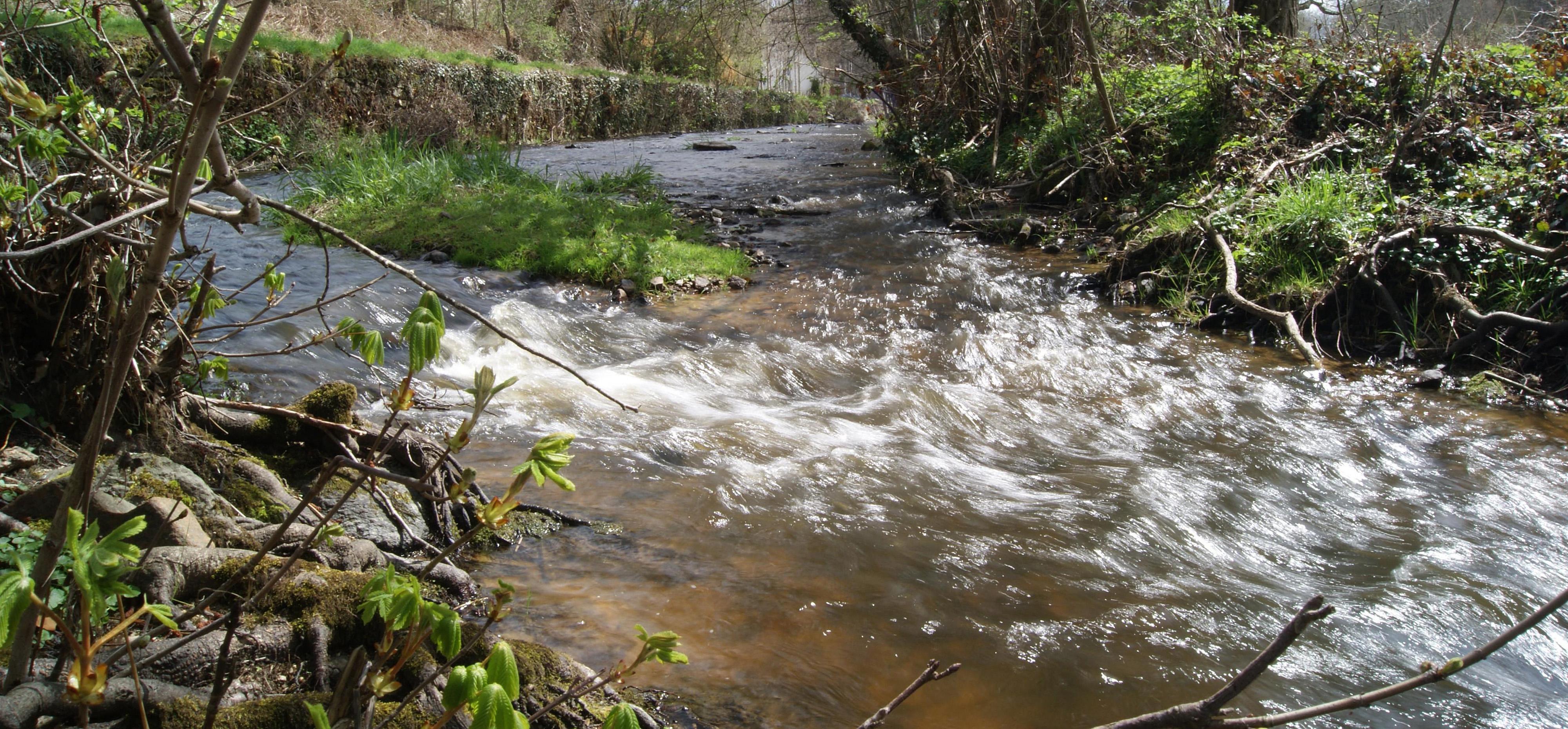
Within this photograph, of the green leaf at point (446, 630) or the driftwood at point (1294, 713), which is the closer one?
the driftwood at point (1294, 713)

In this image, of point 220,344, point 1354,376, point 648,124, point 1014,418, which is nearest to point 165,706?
point 220,344

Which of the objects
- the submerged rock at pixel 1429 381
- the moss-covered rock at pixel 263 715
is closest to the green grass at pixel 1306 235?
the submerged rock at pixel 1429 381

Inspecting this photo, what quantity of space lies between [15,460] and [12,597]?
1.67 metres

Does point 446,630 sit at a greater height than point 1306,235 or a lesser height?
lesser

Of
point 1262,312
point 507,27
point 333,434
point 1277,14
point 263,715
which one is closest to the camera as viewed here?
point 263,715

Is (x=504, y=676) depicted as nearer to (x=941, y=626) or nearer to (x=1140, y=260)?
(x=941, y=626)

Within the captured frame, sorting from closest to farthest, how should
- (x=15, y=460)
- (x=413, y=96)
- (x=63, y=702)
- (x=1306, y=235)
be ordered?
1. (x=63, y=702)
2. (x=15, y=460)
3. (x=1306, y=235)
4. (x=413, y=96)

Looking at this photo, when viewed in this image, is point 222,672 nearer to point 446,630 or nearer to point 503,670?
point 446,630

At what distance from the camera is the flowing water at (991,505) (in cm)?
266

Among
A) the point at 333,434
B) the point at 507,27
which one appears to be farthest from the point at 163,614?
the point at 507,27

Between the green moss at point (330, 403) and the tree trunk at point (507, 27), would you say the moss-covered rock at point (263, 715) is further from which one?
the tree trunk at point (507, 27)

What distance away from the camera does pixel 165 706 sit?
1.60m

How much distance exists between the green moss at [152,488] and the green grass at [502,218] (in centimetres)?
494

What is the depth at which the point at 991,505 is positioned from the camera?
12.7ft
